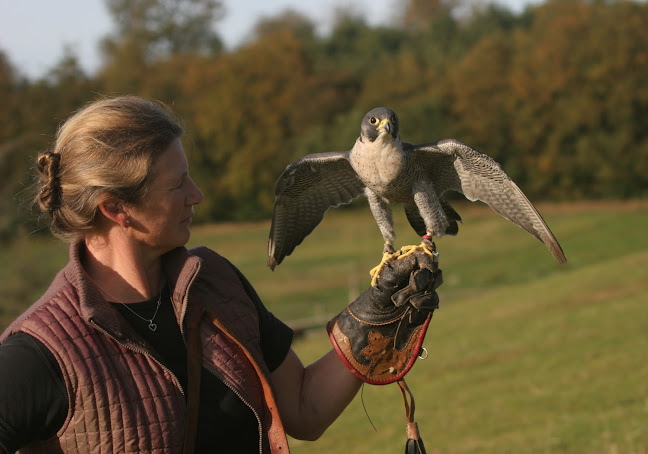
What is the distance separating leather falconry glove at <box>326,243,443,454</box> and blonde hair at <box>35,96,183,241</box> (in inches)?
32.4

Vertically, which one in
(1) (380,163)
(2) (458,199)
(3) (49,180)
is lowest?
(2) (458,199)

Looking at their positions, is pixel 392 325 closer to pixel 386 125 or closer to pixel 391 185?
pixel 391 185

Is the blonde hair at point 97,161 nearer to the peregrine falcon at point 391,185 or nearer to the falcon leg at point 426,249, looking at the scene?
the falcon leg at point 426,249

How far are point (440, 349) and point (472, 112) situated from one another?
22.8 meters

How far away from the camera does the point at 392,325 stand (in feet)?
8.57

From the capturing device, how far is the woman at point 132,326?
2.01 metres

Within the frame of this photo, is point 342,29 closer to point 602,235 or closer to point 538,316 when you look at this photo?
point 602,235

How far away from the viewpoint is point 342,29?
52.0 m

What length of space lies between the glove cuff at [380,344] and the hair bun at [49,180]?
997 millimetres

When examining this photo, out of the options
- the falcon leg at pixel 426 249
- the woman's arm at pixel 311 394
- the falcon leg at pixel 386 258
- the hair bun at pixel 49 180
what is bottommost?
the woman's arm at pixel 311 394

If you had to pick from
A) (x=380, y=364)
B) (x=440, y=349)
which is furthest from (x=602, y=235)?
(x=380, y=364)

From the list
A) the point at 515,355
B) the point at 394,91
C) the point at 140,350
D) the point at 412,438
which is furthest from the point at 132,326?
A: the point at 394,91

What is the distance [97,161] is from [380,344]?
1.07m

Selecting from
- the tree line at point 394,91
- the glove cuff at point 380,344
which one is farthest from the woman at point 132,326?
the tree line at point 394,91
